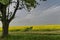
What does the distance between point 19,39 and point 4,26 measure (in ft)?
16.0

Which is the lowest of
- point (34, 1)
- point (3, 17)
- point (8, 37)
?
point (8, 37)

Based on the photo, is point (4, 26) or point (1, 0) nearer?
point (1, 0)

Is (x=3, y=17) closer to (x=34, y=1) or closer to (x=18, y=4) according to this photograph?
(x=18, y=4)

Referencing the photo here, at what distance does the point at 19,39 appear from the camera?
36.7 metres

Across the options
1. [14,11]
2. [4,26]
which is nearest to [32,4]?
[14,11]

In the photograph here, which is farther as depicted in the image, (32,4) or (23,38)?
(32,4)

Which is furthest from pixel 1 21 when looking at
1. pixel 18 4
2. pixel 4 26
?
pixel 18 4

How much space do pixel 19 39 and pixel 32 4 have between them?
686 cm

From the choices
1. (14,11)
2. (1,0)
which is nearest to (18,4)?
(14,11)

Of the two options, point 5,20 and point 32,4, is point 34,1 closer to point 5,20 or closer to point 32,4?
point 32,4

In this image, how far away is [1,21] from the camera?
135ft

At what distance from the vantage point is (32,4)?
1587 inches

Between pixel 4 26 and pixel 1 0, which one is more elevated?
pixel 1 0

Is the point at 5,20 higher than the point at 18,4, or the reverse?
the point at 18,4
